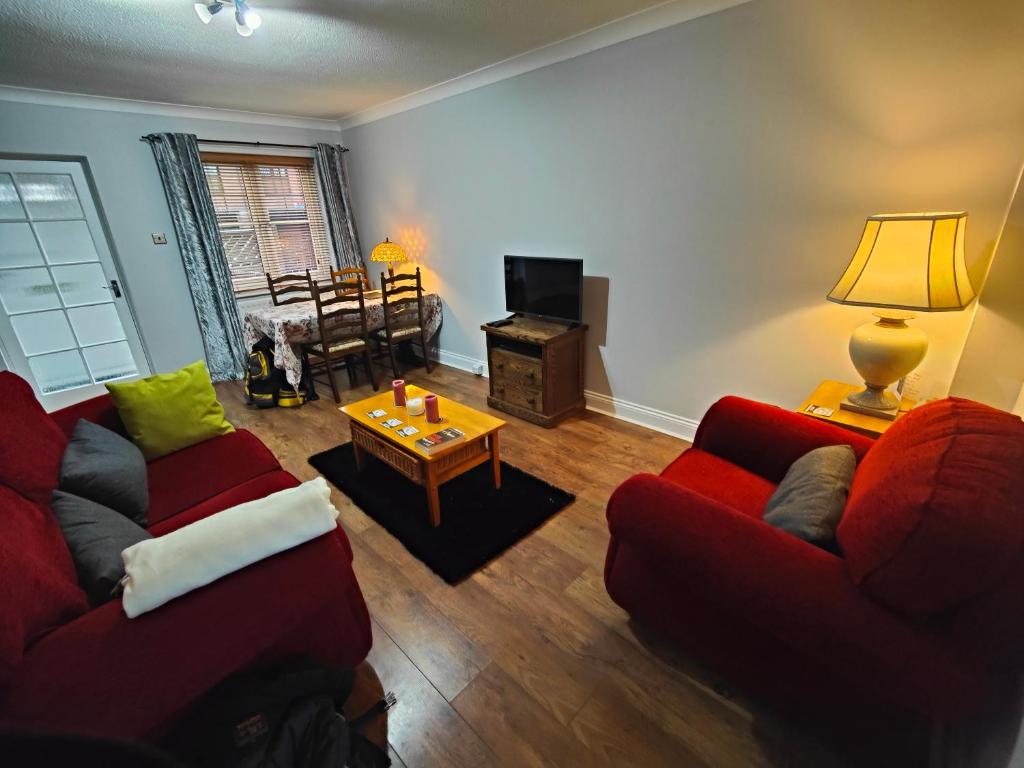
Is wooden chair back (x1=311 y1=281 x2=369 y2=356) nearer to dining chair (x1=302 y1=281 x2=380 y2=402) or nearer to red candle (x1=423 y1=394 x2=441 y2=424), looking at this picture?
dining chair (x1=302 y1=281 x2=380 y2=402)

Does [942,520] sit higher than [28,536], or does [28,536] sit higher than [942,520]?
[942,520]

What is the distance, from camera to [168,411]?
1930 millimetres

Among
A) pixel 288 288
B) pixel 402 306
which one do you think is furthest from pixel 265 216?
pixel 402 306

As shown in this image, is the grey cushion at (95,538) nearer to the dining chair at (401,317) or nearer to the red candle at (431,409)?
the red candle at (431,409)

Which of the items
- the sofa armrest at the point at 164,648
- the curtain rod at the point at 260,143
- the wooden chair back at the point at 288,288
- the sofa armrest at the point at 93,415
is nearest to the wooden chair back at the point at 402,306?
the wooden chair back at the point at 288,288

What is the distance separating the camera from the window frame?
12.9 ft

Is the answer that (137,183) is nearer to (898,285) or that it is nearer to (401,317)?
(401,317)

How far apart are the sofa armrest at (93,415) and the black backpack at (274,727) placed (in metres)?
1.35

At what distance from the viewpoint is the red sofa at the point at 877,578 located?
2.59 ft

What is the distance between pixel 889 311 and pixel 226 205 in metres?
5.04

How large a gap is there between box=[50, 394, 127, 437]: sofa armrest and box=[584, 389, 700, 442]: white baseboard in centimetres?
267

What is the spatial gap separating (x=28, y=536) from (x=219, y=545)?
17.5 inches

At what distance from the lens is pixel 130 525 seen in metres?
1.32

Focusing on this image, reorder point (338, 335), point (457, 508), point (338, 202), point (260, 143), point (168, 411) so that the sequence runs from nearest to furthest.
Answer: point (168, 411)
point (457, 508)
point (338, 335)
point (260, 143)
point (338, 202)
